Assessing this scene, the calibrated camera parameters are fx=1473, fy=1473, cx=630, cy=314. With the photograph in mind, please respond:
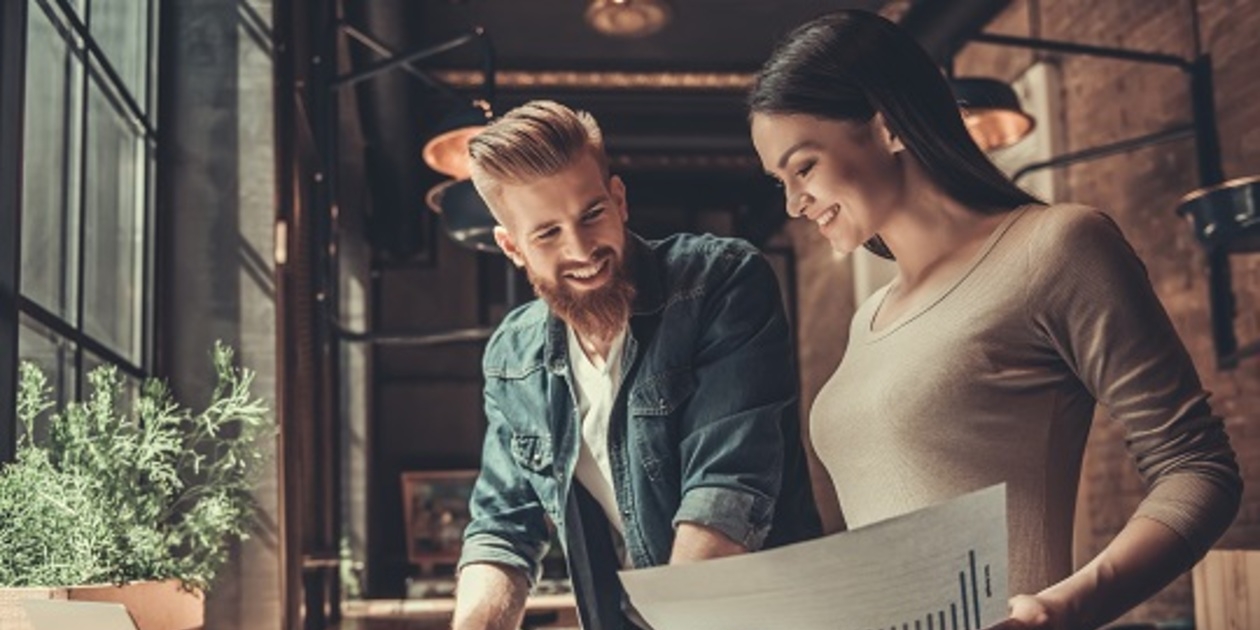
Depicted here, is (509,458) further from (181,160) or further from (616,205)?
(181,160)

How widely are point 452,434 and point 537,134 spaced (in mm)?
9112

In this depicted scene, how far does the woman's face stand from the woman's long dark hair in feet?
0.05

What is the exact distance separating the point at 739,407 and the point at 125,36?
234 cm

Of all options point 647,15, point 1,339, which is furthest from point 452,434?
point 1,339

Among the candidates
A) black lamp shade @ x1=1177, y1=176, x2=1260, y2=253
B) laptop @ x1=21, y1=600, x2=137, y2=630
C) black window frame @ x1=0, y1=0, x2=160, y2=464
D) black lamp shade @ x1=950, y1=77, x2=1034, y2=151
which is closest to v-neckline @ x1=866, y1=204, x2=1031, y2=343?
laptop @ x1=21, y1=600, x2=137, y2=630

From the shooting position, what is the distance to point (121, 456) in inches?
86.7

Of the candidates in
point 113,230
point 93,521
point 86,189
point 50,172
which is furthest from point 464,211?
point 93,521

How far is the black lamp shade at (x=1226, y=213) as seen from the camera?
12.4ft

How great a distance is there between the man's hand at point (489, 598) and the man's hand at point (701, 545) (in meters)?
0.22

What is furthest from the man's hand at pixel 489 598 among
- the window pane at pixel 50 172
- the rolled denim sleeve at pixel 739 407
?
the window pane at pixel 50 172

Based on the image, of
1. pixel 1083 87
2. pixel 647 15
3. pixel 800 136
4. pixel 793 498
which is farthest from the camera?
pixel 647 15

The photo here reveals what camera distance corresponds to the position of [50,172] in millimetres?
2668

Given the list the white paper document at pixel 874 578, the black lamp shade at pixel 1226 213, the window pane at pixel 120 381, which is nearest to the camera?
the white paper document at pixel 874 578

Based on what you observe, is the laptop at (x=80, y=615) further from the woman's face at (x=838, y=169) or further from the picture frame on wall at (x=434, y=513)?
the picture frame on wall at (x=434, y=513)
